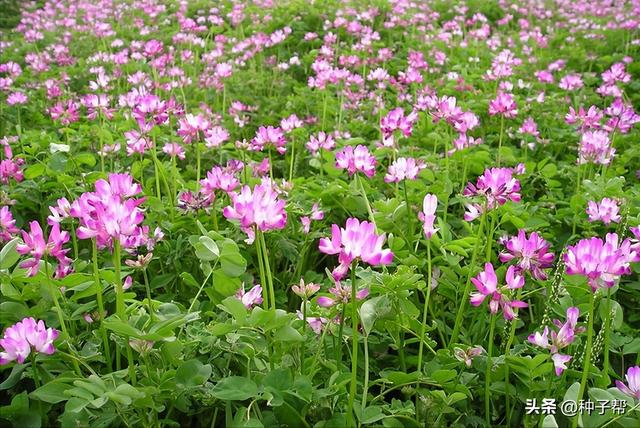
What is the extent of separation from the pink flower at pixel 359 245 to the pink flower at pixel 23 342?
2.64ft

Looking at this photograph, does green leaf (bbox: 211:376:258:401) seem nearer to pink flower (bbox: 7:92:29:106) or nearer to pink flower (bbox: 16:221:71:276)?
pink flower (bbox: 16:221:71:276)

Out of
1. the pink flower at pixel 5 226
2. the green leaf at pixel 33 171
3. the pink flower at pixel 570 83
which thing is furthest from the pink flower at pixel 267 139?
the pink flower at pixel 570 83

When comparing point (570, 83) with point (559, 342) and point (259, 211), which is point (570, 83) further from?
point (259, 211)

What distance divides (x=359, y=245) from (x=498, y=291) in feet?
1.76

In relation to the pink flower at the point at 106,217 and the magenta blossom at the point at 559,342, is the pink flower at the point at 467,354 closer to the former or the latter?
the magenta blossom at the point at 559,342

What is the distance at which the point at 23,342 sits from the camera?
5.45 ft

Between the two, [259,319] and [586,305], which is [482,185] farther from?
[259,319]

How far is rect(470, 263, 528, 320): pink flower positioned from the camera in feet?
5.94

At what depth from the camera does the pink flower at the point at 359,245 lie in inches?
60.7

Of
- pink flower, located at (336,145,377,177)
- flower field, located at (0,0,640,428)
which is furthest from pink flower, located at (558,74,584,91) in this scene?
pink flower, located at (336,145,377,177)

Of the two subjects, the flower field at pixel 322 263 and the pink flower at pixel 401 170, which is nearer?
the flower field at pixel 322 263

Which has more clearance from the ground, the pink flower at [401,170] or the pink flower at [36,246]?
the pink flower at [36,246]

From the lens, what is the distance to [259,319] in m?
1.66

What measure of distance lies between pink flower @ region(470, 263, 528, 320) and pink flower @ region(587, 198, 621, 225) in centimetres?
93
